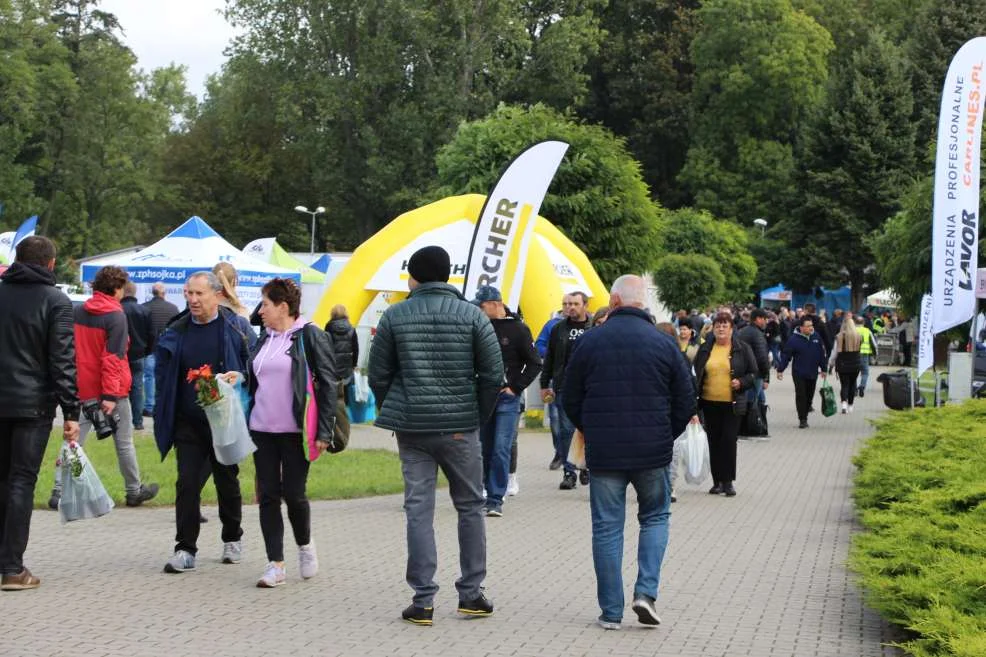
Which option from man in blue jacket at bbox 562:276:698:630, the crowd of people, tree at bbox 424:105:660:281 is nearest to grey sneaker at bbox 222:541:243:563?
the crowd of people

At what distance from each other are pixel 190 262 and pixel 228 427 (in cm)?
1802

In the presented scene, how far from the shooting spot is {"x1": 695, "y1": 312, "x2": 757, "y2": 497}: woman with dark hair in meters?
13.8

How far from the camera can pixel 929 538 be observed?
8219mm

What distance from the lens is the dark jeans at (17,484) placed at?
320 inches

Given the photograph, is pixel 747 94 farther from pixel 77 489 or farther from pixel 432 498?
pixel 432 498

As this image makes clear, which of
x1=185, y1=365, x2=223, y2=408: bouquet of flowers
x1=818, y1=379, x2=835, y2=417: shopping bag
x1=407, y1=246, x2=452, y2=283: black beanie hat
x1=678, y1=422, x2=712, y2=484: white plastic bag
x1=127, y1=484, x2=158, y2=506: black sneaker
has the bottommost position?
x1=127, y1=484, x2=158, y2=506: black sneaker

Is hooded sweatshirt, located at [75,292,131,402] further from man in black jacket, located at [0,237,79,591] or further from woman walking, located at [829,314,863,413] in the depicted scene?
woman walking, located at [829,314,863,413]

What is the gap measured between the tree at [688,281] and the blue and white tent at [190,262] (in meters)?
21.6

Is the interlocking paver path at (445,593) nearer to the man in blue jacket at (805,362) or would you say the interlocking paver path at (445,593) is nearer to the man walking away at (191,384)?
the man walking away at (191,384)

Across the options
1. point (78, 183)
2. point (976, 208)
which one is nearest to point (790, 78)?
point (78, 183)

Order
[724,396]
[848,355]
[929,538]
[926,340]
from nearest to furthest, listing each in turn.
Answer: [929,538], [724,396], [926,340], [848,355]

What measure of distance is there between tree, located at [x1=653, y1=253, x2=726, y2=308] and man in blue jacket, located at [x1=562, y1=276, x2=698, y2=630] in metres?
40.0

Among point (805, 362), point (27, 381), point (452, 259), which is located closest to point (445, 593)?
point (27, 381)

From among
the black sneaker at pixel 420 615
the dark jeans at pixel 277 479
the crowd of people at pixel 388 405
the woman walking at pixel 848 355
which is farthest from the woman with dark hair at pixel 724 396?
the woman walking at pixel 848 355
